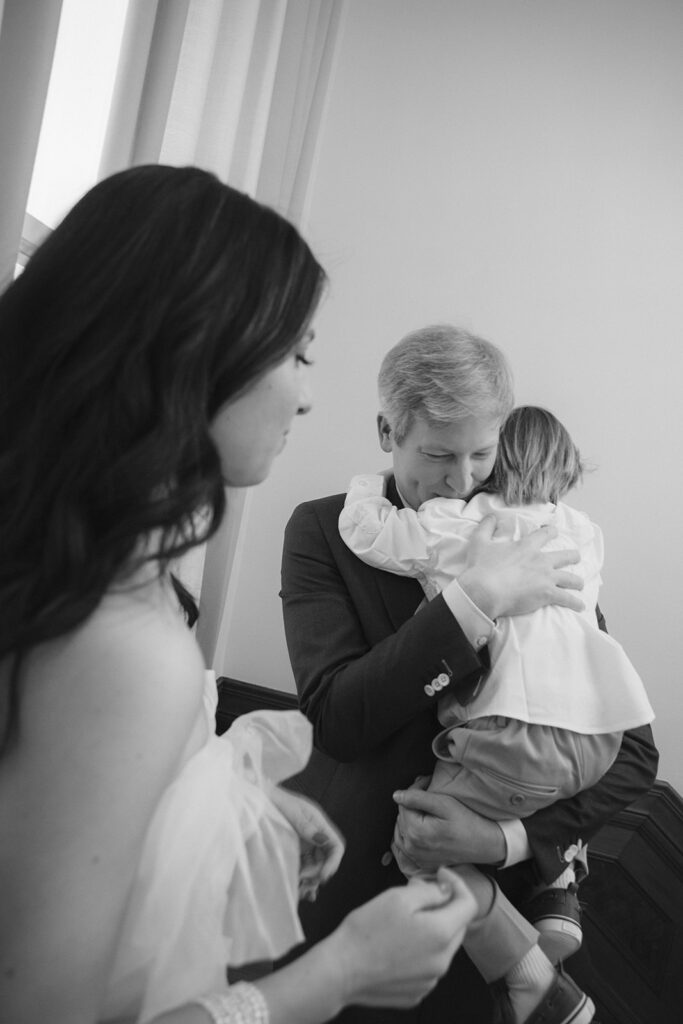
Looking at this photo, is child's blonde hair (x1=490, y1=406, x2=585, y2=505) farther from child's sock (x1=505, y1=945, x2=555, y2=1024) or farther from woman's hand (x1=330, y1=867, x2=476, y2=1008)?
woman's hand (x1=330, y1=867, x2=476, y2=1008)

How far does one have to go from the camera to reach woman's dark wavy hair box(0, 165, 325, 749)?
34.9 inches

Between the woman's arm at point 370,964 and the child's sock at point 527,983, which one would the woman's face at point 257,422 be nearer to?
the woman's arm at point 370,964

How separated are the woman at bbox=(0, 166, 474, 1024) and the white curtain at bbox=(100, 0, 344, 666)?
31.7 inches

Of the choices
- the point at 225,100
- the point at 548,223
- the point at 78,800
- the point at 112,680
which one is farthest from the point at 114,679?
the point at 548,223

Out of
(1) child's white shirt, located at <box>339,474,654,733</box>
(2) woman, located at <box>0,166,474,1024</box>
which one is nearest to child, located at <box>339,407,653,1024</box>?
(1) child's white shirt, located at <box>339,474,654,733</box>

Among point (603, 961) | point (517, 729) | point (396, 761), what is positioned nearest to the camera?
point (517, 729)

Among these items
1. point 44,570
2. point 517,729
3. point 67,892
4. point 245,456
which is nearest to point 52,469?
point 44,570

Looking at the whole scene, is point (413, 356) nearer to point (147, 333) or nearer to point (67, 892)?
point (147, 333)

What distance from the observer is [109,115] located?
161 cm

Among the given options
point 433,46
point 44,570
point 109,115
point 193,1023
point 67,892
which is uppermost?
point 433,46

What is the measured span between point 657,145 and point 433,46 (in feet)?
2.45

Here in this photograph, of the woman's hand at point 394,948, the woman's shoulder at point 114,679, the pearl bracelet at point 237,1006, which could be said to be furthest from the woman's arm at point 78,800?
the woman's hand at point 394,948

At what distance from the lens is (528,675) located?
5.16 ft

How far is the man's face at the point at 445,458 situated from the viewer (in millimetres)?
1744
